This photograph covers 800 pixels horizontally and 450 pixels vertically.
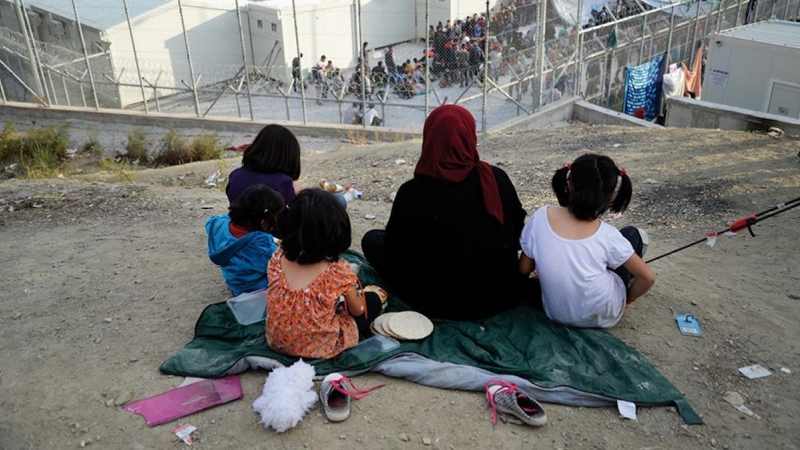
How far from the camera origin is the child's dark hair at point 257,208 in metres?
3.23

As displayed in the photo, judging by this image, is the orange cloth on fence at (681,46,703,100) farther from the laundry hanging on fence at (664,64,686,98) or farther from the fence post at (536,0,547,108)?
the fence post at (536,0,547,108)

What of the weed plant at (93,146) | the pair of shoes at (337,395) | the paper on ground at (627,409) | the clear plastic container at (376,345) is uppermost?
the clear plastic container at (376,345)

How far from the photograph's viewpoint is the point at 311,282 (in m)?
2.72

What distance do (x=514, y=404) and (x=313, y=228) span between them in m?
1.11

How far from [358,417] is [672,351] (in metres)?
1.62

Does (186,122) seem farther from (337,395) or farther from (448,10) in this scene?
(337,395)

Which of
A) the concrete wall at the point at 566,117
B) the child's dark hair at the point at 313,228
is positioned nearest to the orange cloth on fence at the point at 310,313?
the child's dark hair at the point at 313,228

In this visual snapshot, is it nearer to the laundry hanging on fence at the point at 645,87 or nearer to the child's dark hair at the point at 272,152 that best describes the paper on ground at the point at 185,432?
the child's dark hair at the point at 272,152

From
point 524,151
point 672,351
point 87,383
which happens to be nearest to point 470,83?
point 524,151

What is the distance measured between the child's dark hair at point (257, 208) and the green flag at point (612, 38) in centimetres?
1162

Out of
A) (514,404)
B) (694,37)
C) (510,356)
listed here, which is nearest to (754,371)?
(510,356)

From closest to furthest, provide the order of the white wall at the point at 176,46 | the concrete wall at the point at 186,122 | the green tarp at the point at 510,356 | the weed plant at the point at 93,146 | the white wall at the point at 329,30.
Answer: the green tarp at the point at 510,356, the concrete wall at the point at 186,122, the weed plant at the point at 93,146, the white wall at the point at 176,46, the white wall at the point at 329,30

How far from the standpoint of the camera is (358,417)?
2.60 m

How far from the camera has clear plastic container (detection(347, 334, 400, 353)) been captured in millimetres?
2891
